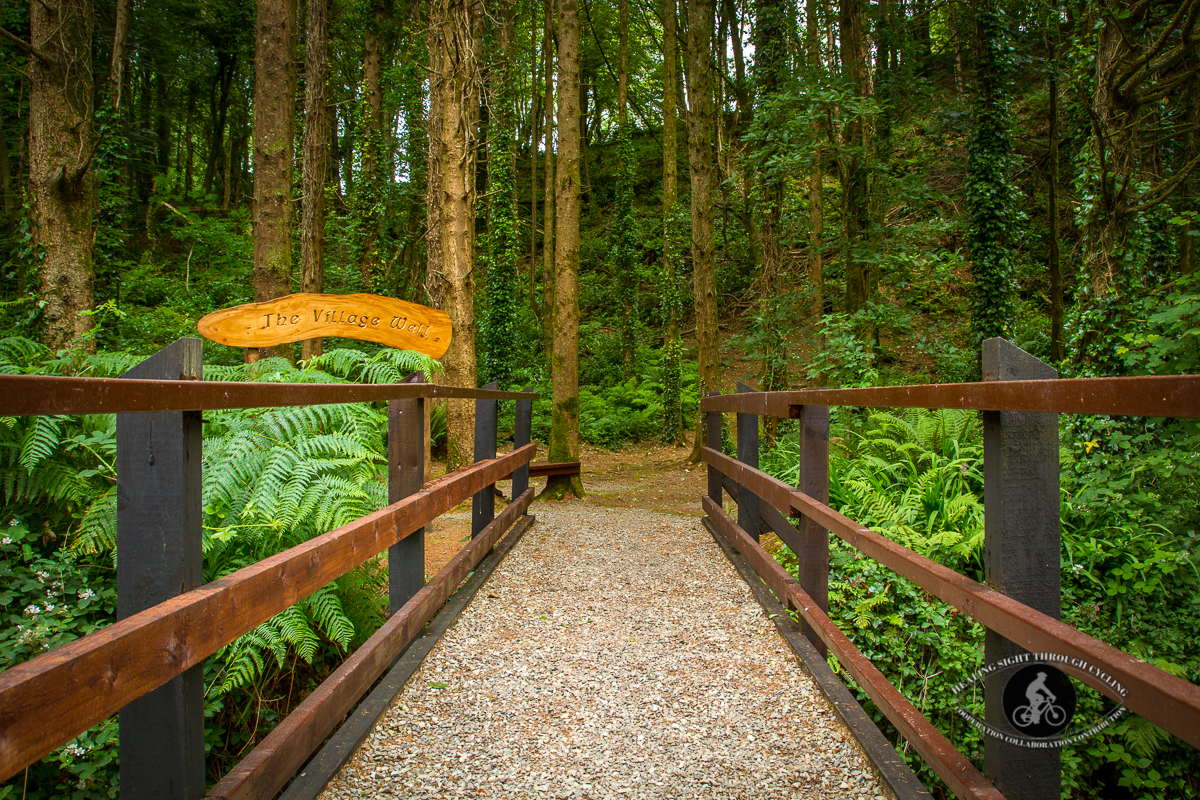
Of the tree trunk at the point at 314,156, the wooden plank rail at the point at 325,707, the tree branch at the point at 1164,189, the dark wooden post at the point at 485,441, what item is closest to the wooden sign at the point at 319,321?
the dark wooden post at the point at 485,441

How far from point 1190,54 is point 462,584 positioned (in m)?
7.83

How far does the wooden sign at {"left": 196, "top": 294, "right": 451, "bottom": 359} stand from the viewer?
5.58m

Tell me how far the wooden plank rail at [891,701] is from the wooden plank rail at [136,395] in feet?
6.86

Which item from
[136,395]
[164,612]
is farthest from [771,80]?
[164,612]

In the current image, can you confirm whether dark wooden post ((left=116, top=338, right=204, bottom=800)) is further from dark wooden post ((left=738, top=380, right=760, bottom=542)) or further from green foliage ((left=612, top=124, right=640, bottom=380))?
green foliage ((left=612, top=124, right=640, bottom=380))

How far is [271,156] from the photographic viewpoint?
827cm

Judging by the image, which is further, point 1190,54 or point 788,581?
point 1190,54

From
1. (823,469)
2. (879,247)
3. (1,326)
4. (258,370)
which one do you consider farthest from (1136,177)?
(1,326)

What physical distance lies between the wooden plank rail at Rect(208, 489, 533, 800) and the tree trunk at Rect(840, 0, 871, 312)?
29.0ft

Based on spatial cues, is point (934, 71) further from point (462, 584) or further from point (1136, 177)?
point (462, 584)

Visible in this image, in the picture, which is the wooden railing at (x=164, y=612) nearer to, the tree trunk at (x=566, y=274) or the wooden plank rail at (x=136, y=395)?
the wooden plank rail at (x=136, y=395)

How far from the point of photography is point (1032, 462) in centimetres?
175

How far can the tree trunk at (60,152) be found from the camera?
654 cm

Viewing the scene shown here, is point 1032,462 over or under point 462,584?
over
